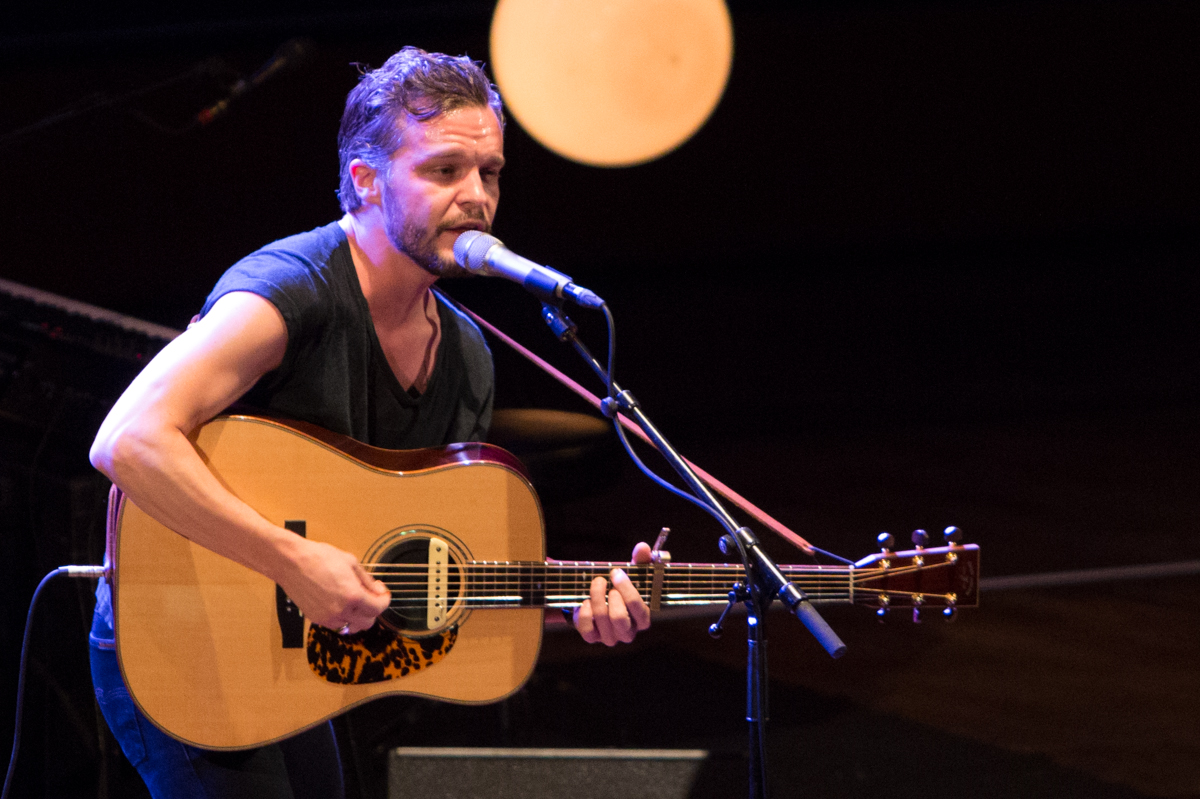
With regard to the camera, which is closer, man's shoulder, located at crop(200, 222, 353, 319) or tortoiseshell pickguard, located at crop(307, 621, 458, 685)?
man's shoulder, located at crop(200, 222, 353, 319)

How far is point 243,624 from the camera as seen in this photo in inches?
79.4

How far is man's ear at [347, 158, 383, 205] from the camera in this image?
2133mm

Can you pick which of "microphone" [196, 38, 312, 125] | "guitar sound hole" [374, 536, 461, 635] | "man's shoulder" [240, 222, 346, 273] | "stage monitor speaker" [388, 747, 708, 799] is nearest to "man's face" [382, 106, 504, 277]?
"man's shoulder" [240, 222, 346, 273]

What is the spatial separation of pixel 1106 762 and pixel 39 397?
316cm

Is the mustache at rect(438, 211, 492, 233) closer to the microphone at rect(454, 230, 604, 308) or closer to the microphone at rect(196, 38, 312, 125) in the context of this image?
the microphone at rect(454, 230, 604, 308)

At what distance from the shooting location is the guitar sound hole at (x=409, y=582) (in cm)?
210

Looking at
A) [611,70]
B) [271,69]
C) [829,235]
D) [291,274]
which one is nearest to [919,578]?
[291,274]

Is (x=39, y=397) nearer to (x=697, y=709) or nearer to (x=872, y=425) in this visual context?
(x=697, y=709)

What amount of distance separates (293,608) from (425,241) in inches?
27.1

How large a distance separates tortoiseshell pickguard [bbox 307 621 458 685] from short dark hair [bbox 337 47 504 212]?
81cm

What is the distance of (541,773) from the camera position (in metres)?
3.13

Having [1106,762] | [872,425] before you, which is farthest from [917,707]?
[872,425]

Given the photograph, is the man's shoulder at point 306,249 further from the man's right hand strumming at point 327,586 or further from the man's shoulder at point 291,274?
the man's right hand strumming at point 327,586

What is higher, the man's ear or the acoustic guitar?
the man's ear
